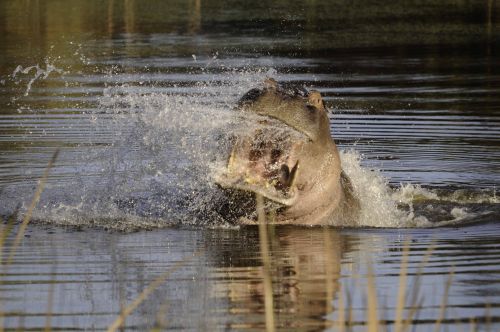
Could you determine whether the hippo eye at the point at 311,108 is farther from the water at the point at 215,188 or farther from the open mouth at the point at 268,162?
the water at the point at 215,188

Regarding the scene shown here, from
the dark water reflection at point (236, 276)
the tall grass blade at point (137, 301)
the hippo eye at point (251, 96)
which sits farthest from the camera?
the hippo eye at point (251, 96)

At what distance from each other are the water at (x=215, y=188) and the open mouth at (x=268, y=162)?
0.17 m

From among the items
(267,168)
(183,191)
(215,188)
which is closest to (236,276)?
(267,168)

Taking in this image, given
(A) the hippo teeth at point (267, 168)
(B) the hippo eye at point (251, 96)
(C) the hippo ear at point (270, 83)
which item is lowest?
(A) the hippo teeth at point (267, 168)

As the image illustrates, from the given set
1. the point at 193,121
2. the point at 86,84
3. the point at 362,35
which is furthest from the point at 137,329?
the point at 362,35

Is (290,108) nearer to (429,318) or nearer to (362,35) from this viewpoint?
(429,318)

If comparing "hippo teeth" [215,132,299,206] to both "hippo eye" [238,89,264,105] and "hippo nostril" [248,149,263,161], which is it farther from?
"hippo eye" [238,89,264,105]

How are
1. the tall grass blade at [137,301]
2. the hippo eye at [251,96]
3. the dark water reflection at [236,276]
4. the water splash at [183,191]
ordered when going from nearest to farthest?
1. the tall grass blade at [137,301]
2. the dark water reflection at [236,276]
3. the hippo eye at [251,96]
4. the water splash at [183,191]

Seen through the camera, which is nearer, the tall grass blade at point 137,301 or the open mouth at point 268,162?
the tall grass blade at point 137,301

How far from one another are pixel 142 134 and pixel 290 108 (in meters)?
1.81

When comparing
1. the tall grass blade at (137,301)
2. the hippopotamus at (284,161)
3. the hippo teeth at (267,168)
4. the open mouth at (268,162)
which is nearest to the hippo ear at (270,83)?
the hippopotamus at (284,161)

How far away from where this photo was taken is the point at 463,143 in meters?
12.1

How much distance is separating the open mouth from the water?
0.54 feet

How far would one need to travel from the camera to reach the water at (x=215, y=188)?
19.5 ft
